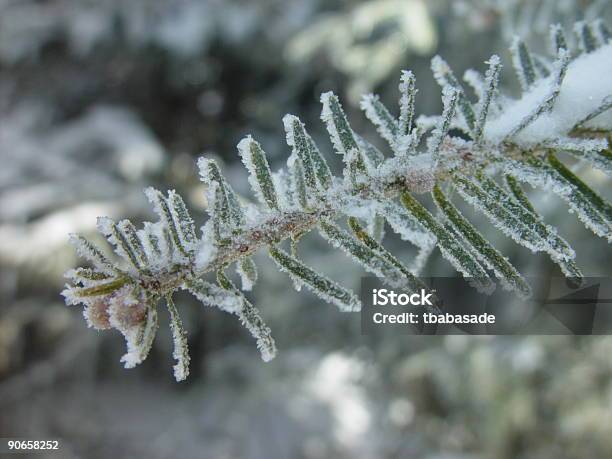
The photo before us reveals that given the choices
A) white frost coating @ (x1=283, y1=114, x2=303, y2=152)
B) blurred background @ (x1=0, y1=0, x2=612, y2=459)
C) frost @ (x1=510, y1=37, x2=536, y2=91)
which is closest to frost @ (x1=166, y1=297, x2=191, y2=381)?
white frost coating @ (x1=283, y1=114, x2=303, y2=152)

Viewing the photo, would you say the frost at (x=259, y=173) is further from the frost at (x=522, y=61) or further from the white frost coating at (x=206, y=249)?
the frost at (x=522, y=61)

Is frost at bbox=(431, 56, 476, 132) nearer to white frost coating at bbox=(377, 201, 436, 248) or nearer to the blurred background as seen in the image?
white frost coating at bbox=(377, 201, 436, 248)

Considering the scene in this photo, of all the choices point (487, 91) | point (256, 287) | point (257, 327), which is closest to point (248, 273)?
point (257, 327)

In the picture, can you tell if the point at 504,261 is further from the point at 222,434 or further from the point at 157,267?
the point at 222,434

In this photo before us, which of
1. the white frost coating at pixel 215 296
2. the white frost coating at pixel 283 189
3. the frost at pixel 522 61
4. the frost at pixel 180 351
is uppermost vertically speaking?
the frost at pixel 522 61

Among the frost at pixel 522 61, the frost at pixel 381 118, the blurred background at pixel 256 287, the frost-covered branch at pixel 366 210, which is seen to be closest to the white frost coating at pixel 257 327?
the frost-covered branch at pixel 366 210

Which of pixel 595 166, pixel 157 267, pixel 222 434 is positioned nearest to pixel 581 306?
pixel 595 166
